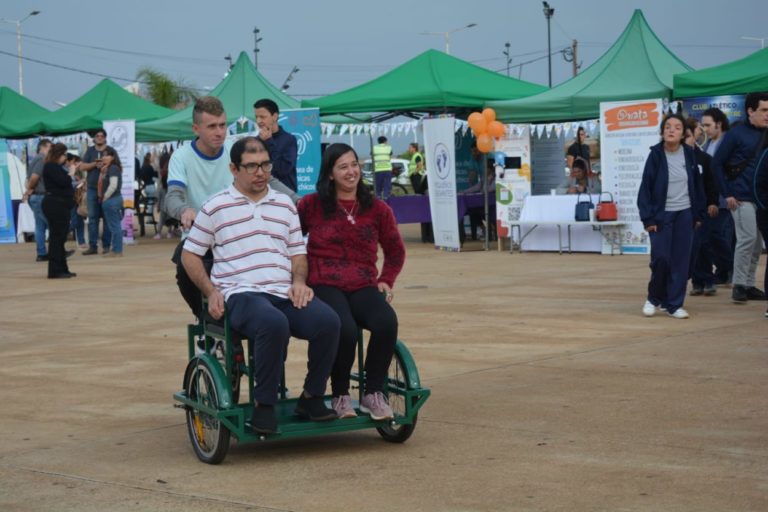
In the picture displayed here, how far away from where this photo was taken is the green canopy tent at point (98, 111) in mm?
27734

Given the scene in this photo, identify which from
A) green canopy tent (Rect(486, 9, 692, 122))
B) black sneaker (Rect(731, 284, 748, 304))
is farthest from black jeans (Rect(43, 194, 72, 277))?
black sneaker (Rect(731, 284, 748, 304))

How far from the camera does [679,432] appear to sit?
6.50 m

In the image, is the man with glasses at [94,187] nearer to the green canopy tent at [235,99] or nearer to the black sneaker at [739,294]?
the green canopy tent at [235,99]

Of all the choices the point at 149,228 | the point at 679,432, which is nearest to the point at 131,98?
the point at 149,228

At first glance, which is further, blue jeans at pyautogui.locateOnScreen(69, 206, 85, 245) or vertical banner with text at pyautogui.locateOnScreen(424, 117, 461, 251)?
blue jeans at pyautogui.locateOnScreen(69, 206, 85, 245)

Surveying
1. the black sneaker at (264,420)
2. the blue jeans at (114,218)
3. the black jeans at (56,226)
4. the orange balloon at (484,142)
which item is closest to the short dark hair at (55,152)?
the black jeans at (56,226)

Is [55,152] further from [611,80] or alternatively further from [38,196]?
[611,80]

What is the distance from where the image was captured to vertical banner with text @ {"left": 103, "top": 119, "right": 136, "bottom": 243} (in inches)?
961

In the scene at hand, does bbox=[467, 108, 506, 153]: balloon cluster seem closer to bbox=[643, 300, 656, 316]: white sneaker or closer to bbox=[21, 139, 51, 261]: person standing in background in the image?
bbox=[21, 139, 51, 261]: person standing in background

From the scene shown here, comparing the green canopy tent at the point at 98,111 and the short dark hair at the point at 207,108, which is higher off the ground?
the green canopy tent at the point at 98,111

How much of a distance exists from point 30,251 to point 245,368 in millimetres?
18432

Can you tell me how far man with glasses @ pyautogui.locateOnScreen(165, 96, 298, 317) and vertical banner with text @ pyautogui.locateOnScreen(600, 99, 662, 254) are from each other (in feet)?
40.5

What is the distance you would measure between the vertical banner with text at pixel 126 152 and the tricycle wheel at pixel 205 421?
1836 cm

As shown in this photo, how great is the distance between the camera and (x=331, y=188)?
21.5 feet
